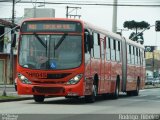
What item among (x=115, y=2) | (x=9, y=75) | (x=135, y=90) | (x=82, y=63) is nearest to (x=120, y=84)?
(x=135, y=90)

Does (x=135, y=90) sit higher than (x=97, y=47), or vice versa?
→ (x=97, y=47)

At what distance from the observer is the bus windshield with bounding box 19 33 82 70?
79.7 feet

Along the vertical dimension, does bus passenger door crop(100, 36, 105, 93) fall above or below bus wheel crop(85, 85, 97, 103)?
above

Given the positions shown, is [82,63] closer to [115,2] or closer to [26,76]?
[26,76]

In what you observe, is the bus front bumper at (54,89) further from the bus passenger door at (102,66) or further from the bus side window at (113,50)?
the bus side window at (113,50)

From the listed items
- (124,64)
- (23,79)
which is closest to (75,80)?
(23,79)

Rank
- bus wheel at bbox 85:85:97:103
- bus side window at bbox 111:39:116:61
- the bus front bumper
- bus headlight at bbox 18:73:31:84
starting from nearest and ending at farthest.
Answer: the bus front bumper → bus headlight at bbox 18:73:31:84 → bus wheel at bbox 85:85:97:103 → bus side window at bbox 111:39:116:61

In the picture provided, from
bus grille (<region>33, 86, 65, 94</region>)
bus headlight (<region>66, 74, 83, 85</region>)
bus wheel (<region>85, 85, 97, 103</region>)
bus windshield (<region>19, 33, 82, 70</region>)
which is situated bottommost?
bus wheel (<region>85, 85, 97, 103</region>)

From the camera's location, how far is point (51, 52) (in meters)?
24.4

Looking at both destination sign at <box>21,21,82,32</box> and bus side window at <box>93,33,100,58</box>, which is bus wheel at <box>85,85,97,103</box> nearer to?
bus side window at <box>93,33,100,58</box>

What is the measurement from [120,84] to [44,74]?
9.63m

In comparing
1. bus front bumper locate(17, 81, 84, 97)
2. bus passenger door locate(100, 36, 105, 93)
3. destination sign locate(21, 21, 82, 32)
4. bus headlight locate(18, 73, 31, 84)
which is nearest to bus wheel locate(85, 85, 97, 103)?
bus passenger door locate(100, 36, 105, 93)

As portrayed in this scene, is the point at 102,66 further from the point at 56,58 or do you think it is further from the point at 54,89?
the point at 54,89

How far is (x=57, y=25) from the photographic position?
24.8 m
